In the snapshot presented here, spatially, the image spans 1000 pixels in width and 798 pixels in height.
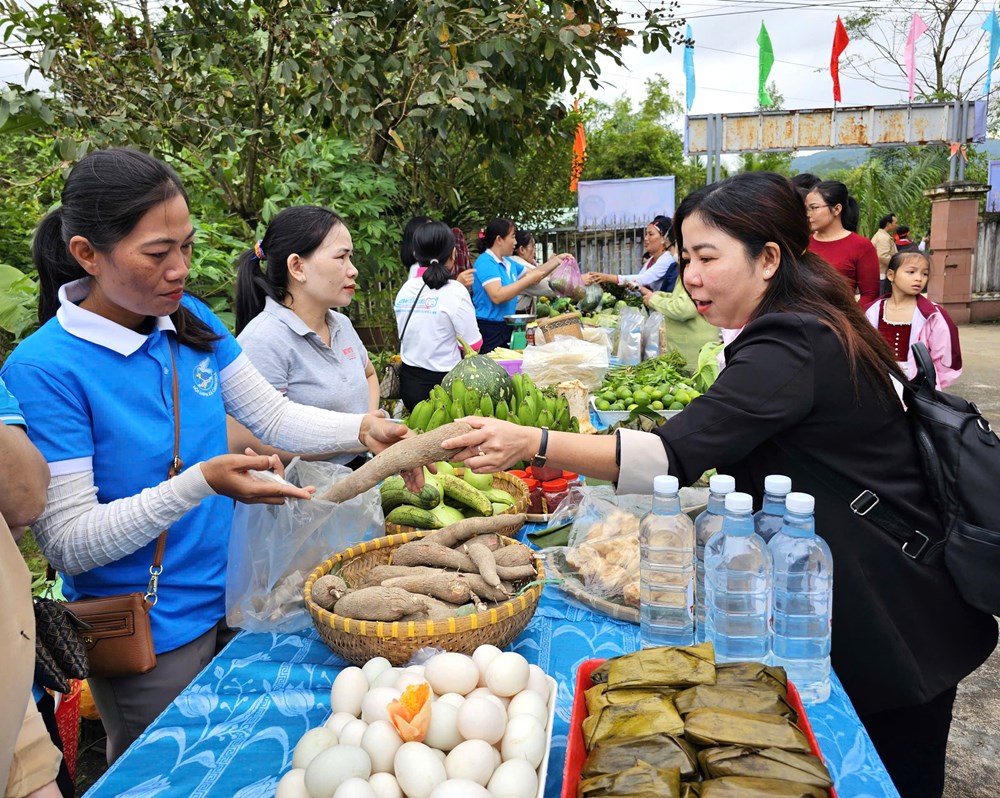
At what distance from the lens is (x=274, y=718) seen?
4.97 ft

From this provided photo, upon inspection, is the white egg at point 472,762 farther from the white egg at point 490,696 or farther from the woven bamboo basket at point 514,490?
the woven bamboo basket at point 514,490

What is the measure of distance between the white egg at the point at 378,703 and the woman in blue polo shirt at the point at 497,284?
17.7 ft

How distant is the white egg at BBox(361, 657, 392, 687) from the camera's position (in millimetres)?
1427

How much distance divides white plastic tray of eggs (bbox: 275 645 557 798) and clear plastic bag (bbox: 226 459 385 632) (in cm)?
53

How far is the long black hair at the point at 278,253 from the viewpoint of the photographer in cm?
303

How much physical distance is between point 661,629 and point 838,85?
2047 centimetres

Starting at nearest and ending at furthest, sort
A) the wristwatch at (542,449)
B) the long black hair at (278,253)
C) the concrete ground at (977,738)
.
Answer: the wristwatch at (542,449) → the concrete ground at (977,738) → the long black hair at (278,253)

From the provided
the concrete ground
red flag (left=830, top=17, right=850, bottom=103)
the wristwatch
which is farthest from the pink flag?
the wristwatch

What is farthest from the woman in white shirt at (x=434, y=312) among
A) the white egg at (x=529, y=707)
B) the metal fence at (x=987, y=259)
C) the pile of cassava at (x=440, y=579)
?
the metal fence at (x=987, y=259)

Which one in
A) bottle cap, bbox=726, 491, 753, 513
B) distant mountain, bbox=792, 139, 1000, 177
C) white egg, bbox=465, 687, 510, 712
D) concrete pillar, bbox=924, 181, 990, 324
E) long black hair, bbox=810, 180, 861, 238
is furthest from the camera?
distant mountain, bbox=792, 139, 1000, 177

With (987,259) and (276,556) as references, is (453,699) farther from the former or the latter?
(987,259)

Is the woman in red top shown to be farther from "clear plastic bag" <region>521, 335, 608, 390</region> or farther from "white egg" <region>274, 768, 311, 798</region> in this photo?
"white egg" <region>274, 768, 311, 798</region>

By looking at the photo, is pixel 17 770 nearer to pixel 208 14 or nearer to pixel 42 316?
pixel 42 316

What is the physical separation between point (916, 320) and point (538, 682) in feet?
14.6
